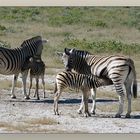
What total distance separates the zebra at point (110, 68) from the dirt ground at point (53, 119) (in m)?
0.42

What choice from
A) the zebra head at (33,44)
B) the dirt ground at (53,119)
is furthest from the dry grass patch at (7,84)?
the dirt ground at (53,119)

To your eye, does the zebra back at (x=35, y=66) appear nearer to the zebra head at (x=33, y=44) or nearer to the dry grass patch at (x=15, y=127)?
the zebra head at (x=33, y=44)

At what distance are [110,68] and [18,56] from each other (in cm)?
263

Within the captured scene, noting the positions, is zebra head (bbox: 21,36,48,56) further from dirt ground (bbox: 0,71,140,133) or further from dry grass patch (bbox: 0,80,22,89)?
dirt ground (bbox: 0,71,140,133)

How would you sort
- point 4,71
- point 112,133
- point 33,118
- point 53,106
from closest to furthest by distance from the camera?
point 112,133
point 33,118
point 53,106
point 4,71

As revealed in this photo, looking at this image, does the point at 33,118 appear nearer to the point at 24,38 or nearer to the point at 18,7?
the point at 18,7

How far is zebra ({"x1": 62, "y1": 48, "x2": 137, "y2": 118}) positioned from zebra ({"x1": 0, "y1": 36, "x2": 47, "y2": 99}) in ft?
4.55

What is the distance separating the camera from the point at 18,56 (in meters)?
15.6

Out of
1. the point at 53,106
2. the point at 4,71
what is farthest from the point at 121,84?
the point at 4,71

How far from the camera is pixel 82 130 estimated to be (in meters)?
12.4

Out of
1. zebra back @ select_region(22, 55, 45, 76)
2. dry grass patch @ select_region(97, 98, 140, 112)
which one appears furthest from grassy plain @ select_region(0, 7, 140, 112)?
dry grass patch @ select_region(97, 98, 140, 112)

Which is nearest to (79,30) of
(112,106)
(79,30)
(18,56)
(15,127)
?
(79,30)

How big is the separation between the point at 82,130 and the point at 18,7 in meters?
2.59

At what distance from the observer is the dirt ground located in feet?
40.9
